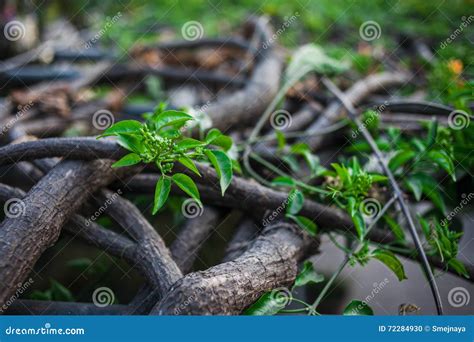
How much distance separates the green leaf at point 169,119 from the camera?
1135mm

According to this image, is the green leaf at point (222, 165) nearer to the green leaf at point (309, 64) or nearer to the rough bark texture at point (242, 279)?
the rough bark texture at point (242, 279)

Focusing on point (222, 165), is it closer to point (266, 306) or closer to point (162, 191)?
point (162, 191)

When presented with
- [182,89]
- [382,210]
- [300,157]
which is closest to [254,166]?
[300,157]

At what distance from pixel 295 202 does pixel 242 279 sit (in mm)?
357

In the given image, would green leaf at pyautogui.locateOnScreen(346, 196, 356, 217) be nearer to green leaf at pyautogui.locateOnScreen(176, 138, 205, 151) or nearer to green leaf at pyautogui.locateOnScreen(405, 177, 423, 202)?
green leaf at pyautogui.locateOnScreen(405, 177, 423, 202)

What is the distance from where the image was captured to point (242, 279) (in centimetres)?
104

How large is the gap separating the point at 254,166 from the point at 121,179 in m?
0.50

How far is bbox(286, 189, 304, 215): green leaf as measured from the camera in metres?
1.31

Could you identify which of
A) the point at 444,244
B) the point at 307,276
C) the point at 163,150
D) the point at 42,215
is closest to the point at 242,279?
the point at 307,276

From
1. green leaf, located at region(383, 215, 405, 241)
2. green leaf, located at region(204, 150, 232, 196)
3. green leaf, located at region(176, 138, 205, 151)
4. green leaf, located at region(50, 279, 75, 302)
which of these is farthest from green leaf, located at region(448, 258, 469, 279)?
green leaf, located at region(50, 279, 75, 302)

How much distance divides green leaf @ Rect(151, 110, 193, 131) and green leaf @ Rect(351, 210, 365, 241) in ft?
1.73

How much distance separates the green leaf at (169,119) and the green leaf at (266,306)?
0.47 meters

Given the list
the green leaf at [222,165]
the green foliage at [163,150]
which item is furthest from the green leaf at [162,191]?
the green leaf at [222,165]

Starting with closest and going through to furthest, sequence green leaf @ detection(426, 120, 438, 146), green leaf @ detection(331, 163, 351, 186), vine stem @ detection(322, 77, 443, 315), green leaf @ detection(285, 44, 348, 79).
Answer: vine stem @ detection(322, 77, 443, 315)
green leaf @ detection(331, 163, 351, 186)
green leaf @ detection(426, 120, 438, 146)
green leaf @ detection(285, 44, 348, 79)
